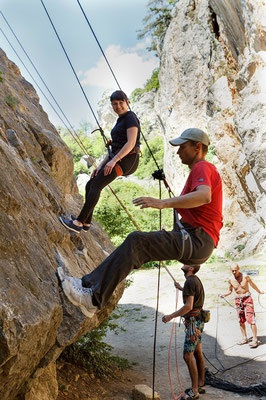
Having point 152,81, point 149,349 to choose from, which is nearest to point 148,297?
point 149,349

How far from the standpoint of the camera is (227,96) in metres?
24.2

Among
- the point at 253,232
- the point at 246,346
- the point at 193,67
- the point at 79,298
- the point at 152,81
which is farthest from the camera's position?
the point at 152,81

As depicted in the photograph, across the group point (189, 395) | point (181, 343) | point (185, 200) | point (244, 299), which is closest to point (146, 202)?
point (185, 200)

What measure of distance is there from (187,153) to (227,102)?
825 inches

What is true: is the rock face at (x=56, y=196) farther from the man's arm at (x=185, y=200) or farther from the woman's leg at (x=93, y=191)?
the man's arm at (x=185, y=200)

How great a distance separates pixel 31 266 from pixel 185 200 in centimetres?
144

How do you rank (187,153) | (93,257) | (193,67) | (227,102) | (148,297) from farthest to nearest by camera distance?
(193,67) → (227,102) → (148,297) → (93,257) → (187,153)

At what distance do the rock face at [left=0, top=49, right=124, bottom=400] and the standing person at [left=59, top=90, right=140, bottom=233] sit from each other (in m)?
0.34

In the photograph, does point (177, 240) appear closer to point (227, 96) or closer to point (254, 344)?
point (254, 344)

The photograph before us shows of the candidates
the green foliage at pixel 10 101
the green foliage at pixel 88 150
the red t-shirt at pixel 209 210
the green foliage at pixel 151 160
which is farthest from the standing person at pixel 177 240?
the green foliage at pixel 88 150

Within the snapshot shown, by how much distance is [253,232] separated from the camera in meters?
20.3

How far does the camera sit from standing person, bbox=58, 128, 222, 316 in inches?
154

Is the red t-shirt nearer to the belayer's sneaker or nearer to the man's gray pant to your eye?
the man's gray pant

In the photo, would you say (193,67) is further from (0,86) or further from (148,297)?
(0,86)
